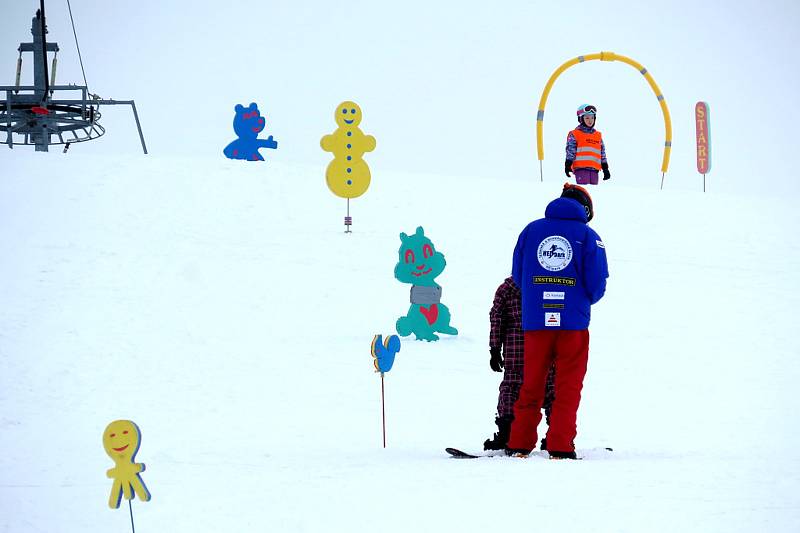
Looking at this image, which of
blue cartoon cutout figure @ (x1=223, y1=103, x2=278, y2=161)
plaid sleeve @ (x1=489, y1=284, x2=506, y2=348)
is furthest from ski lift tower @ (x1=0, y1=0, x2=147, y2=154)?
plaid sleeve @ (x1=489, y1=284, x2=506, y2=348)

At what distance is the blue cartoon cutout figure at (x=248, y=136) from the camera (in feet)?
58.4

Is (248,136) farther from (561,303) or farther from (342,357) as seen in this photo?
→ (561,303)

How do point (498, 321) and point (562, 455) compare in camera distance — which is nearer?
point (562, 455)

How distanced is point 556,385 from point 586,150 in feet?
36.2

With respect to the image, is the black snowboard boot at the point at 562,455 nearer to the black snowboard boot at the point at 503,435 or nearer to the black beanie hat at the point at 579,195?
the black snowboard boot at the point at 503,435

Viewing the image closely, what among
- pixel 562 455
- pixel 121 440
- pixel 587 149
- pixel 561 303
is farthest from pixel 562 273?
pixel 587 149

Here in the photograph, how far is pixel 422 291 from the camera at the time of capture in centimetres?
1019

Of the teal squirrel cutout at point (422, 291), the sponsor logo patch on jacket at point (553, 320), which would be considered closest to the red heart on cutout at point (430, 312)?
the teal squirrel cutout at point (422, 291)

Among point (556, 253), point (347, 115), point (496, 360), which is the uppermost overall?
point (347, 115)

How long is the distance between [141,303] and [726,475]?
6897 mm

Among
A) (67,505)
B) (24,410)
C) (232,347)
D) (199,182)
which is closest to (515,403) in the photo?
(67,505)

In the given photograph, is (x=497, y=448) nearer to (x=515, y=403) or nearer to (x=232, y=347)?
(x=515, y=403)

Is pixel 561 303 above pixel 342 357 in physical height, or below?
above

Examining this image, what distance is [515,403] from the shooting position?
546 centimetres
